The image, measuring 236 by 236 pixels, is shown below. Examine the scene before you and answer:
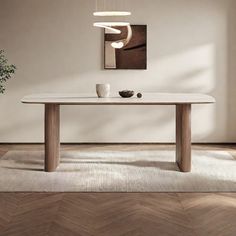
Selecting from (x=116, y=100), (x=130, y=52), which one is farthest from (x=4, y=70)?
(x=116, y=100)

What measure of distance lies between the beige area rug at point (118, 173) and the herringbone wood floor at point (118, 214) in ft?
0.78

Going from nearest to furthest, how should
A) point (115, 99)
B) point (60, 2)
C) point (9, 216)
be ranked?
1. point (9, 216)
2. point (115, 99)
3. point (60, 2)

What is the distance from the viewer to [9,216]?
4340 mm

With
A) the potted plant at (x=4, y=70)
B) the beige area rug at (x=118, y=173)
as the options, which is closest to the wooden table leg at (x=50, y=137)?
the beige area rug at (x=118, y=173)

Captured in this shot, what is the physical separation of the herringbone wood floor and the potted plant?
2.52 metres

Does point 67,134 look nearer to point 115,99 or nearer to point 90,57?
point 90,57

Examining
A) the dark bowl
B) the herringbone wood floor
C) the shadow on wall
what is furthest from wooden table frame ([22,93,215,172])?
the shadow on wall

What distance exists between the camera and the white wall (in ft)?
25.5

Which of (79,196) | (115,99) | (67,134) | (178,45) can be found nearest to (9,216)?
(79,196)

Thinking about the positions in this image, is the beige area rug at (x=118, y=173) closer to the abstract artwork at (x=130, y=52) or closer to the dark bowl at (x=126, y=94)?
the dark bowl at (x=126, y=94)

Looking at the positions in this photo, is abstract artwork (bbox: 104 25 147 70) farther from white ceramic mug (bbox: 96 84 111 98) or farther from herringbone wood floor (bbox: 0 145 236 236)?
herringbone wood floor (bbox: 0 145 236 236)

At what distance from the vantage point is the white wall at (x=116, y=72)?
306 inches

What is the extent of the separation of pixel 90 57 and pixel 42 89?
0.79 meters

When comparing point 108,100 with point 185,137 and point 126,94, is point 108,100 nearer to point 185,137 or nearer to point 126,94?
point 126,94
